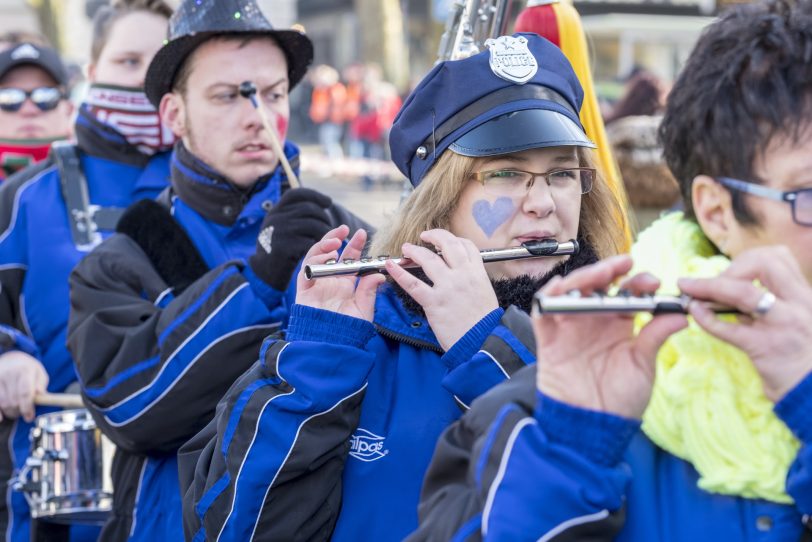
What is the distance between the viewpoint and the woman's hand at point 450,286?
80.1 inches

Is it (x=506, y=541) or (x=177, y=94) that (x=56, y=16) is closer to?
(x=177, y=94)

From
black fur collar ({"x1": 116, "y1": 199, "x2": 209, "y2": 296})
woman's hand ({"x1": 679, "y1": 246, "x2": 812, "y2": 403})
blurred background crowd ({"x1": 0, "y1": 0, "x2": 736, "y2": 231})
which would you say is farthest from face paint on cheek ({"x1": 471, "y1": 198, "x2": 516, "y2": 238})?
blurred background crowd ({"x1": 0, "y1": 0, "x2": 736, "y2": 231})

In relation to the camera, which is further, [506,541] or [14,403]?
[14,403]

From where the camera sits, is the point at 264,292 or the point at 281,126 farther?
the point at 281,126

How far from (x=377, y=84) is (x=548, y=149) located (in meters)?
20.0

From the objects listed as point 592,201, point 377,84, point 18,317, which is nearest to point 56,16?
point 377,84

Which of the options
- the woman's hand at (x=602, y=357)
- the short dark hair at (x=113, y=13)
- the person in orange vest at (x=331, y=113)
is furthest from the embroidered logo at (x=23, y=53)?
the person in orange vest at (x=331, y=113)

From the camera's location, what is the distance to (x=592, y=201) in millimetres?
2471

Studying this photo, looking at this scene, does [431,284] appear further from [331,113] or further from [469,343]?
[331,113]

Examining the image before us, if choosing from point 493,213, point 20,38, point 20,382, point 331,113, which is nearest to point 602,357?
point 493,213

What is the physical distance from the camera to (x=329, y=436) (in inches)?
79.7

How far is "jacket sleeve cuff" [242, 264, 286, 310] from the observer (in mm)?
2836

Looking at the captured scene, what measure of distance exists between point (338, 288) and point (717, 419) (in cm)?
90

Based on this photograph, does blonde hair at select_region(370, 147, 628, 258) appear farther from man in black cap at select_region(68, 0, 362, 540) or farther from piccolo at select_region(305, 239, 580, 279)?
man in black cap at select_region(68, 0, 362, 540)
